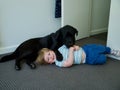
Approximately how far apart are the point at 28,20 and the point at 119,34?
1.18 metres

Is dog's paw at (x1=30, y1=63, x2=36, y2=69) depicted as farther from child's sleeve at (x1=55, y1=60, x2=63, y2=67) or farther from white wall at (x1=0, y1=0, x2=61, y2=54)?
white wall at (x1=0, y1=0, x2=61, y2=54)

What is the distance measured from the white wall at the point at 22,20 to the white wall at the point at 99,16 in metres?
0.79

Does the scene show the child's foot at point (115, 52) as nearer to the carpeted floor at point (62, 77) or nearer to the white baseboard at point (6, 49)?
the carpeted floor at point (62, 77)

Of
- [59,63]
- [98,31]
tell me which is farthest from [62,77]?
[98,31]

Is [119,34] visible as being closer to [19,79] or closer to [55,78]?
[55,78]

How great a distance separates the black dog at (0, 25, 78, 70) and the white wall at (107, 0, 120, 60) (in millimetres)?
428

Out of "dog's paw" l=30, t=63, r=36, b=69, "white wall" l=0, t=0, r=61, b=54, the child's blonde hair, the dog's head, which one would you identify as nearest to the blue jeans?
the dog's head

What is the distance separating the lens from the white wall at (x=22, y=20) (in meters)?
2.34

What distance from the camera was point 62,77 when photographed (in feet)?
5.90

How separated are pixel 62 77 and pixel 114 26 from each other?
838mm

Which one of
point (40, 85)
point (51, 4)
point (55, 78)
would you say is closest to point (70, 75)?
point (55, 78)

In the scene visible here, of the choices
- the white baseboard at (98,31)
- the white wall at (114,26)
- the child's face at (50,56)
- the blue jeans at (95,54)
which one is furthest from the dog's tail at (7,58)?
the white baseboard at (98,31)

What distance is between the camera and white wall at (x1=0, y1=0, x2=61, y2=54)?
2.34 meters

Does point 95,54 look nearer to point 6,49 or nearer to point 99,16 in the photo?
point 6,49
